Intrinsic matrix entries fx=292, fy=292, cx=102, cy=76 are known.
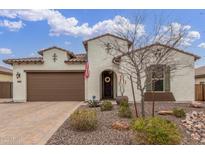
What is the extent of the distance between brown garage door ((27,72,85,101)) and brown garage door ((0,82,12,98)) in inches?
314

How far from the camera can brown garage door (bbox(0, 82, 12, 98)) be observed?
2855cm

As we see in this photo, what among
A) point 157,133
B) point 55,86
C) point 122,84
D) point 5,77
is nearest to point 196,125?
point 157,133

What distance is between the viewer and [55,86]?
2186 cm

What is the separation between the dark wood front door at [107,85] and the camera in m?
22.2

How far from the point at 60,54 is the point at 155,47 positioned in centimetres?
982

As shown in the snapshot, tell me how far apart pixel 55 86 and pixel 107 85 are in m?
3.97

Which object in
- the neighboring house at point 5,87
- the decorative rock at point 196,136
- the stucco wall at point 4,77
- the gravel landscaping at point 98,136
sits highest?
the stucco wall at point 4,77

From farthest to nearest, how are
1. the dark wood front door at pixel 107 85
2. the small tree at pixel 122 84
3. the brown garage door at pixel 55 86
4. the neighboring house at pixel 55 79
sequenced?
the dark wood front door at pixel 107 85
the brown garage door at pixel 55 86
the neighboring house at pixel 55 79
the small tree at pixel 122 84

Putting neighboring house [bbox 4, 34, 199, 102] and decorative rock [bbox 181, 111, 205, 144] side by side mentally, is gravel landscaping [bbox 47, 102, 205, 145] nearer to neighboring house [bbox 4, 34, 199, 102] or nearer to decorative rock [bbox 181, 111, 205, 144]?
decorative rock [bbox 181, 111, 205, 144]

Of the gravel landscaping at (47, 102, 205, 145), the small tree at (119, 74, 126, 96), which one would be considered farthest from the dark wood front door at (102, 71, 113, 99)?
the gravel landscaping at (47, 102, 205, 145)

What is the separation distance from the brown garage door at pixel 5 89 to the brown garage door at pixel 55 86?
798 centimetres

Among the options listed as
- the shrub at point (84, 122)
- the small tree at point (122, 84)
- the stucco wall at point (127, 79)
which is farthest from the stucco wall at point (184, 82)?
the shrub at point (84, 122)

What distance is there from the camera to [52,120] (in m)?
11.7

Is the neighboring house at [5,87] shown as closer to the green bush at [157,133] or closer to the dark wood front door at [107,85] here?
the dark wood front door at [107,85]
